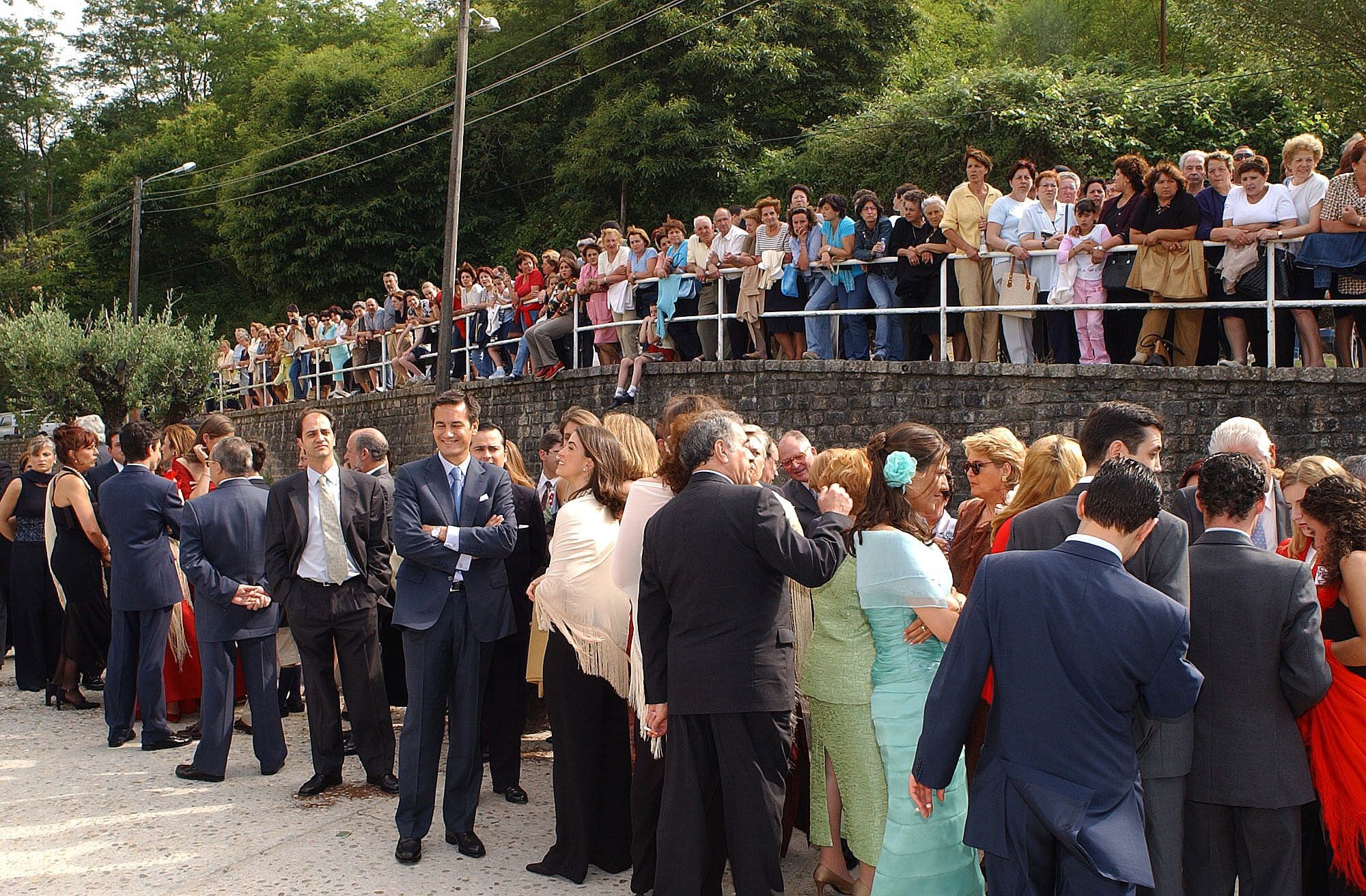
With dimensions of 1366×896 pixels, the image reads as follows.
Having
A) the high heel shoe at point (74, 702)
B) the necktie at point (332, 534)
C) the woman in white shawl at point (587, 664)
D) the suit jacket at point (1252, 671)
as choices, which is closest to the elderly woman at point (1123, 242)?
the woman in white shawl at point (587, 664)

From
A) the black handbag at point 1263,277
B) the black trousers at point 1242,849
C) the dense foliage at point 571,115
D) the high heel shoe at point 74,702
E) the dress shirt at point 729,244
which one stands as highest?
the dense foliage at point 571,115

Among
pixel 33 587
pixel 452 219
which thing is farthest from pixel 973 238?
pixel 452 219

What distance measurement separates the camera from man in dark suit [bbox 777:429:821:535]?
516 centimetres

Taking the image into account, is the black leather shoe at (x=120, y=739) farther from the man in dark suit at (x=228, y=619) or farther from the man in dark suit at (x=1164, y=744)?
the man in dark suit at (x=1164, y=744)

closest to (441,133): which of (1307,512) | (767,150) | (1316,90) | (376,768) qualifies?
(767,150)

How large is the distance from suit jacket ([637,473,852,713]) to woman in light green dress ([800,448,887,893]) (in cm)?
25

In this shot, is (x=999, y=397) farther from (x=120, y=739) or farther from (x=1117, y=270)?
(x=120, y=739)

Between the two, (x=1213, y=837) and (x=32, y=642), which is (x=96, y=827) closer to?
(x=32, y=642)

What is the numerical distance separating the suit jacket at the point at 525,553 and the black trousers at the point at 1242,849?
312 cm

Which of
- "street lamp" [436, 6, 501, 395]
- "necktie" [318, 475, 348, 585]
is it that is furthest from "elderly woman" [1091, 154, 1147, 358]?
"street lamp" [436, 6, 501, 395]

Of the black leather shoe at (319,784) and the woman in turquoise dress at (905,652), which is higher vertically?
the woman in turquoise dress at (905,652)

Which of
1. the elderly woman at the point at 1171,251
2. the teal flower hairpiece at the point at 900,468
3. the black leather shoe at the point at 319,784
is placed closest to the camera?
the teal flower hairpiece at the point at 900,468

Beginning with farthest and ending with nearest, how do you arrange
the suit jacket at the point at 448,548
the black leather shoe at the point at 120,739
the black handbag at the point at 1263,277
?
the black handbag at the point at 1263,277 < the black leather shoe at the point at 120,739 < the suit jacket at the point at 448,548

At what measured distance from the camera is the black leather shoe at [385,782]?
6.07 m
